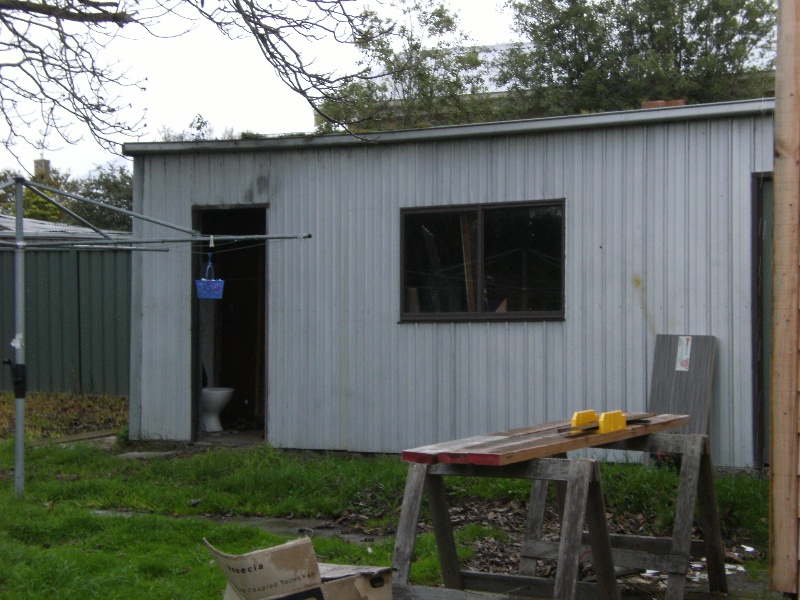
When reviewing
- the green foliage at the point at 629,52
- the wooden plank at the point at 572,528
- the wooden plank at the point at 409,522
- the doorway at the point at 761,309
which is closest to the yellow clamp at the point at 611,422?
the wooden plank at the point at 572,528

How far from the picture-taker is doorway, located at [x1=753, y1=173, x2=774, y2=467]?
8.55 metres

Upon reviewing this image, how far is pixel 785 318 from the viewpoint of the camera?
5137 millimetres

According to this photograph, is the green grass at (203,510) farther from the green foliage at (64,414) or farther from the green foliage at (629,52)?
the green foliage at (629,52)

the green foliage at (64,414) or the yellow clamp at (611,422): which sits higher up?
the yellow clamp at (611,422)

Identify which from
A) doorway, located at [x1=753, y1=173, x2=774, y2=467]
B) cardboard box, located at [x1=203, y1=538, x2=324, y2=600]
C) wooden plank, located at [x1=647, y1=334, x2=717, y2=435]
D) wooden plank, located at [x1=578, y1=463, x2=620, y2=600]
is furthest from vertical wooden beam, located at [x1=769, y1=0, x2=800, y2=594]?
doorway, located at [x1=753, y1=173, x2=774, y2=467]

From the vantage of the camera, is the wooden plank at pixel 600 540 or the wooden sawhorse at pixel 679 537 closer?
the wooden plank at pixel 600 540

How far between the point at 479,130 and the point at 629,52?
1954 centimetres

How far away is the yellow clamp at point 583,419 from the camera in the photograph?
4918mm

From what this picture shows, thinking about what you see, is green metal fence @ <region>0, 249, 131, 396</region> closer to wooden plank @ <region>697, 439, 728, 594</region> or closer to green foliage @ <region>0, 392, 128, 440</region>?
green foliage @ <region>0, 392, 128, 440</region>

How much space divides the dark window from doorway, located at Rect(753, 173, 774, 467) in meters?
1.77

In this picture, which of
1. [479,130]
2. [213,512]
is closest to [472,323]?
[479,130]

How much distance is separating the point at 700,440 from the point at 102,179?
102 ft

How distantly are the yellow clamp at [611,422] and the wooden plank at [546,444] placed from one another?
3 centimetres

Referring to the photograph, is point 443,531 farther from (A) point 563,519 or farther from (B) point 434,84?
(B) point 434,84
